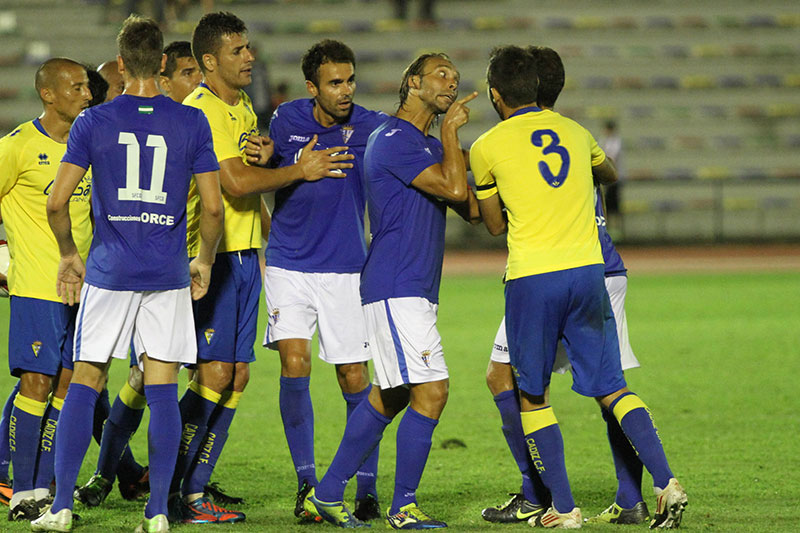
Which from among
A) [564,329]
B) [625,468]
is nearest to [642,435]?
[625,468]

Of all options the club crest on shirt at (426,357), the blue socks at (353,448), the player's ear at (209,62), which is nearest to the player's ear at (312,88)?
the player's ear at (209,62)

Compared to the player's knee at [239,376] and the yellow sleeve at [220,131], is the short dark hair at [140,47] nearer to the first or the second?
the yellow sleeve at [220,131]

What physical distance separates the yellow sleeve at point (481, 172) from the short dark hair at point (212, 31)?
4.29 ft

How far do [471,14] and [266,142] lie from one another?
2165cm

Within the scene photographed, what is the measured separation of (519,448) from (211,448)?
1.46 meters

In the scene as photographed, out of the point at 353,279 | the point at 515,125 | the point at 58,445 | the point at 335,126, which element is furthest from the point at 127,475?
the point at 515,125

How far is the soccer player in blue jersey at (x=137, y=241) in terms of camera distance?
443 cm

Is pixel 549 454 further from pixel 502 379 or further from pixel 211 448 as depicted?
pixel 211 448

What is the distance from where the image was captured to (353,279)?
5285mm

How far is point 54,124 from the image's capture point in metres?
5.14

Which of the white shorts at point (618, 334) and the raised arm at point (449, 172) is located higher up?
the raised arm at point (449, 172)

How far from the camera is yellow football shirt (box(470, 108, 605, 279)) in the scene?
458 centimetres

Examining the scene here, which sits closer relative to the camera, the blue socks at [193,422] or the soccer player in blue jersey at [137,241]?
the soccer player in blue jersey at [137,241]

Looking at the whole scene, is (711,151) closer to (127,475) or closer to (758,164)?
(758,164)
